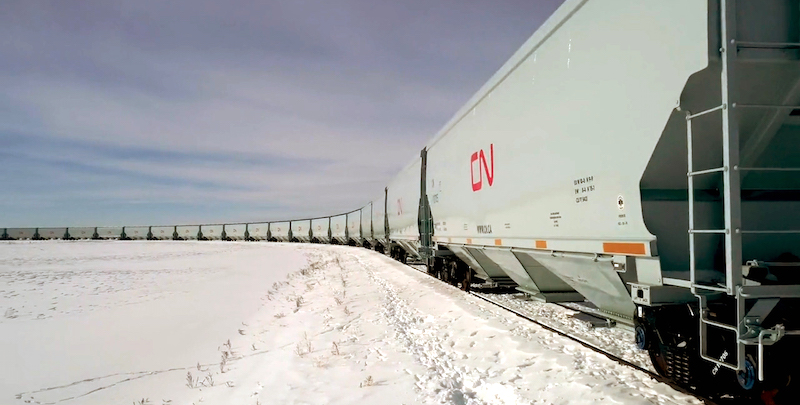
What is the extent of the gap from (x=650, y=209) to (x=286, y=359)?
5338 mm

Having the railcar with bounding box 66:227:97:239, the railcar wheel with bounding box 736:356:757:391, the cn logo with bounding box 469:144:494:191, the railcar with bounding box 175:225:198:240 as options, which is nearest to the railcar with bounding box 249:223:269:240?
the railcar with bounding box 175:225:198:240

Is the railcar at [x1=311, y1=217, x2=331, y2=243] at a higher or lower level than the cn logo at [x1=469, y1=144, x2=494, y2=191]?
lower

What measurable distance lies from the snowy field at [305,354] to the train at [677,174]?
0.86 m

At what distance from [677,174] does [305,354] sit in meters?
5.58

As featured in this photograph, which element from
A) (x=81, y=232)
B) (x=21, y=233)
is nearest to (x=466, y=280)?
(x=81, y=232)

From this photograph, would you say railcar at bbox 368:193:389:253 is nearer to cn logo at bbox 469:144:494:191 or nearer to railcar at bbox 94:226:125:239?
cn logo at bbox 469:144:494:191

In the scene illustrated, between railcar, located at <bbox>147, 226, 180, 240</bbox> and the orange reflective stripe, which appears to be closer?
the orange reflective stripe

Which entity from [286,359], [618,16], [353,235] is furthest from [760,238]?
[353,235]

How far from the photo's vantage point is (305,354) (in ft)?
23.8

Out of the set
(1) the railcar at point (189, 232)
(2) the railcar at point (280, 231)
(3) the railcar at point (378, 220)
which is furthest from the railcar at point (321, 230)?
(1) the railcar at point (189, 232)

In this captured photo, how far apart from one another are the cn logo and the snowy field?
2511mm

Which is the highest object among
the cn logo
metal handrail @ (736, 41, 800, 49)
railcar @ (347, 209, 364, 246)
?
metal handrail @ (736, 41, 800, 49)

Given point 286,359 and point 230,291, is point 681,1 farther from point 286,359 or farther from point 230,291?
point 230,291

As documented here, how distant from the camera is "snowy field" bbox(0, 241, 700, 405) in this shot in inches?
208
